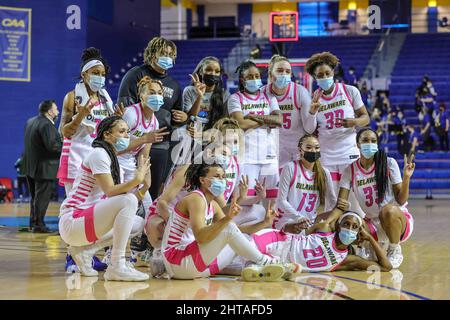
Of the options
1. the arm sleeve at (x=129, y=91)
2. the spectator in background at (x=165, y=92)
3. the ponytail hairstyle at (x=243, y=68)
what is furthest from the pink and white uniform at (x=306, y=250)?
the arm sleeve at (x=129, y=91)

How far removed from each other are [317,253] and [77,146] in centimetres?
204

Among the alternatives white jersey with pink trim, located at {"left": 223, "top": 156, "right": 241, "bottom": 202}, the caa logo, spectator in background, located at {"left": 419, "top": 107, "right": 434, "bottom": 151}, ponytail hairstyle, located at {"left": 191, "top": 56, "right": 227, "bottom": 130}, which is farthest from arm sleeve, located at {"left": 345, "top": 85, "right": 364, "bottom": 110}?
the caa logo

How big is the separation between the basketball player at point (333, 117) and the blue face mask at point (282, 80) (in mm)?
277

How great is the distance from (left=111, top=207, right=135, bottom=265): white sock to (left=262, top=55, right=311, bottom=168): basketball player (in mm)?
2054

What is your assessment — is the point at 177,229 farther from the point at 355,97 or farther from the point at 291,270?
the point at 355,97

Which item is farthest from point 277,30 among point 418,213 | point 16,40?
point 418,213

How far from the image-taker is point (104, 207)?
5043mm

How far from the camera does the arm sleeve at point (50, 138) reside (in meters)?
9.37

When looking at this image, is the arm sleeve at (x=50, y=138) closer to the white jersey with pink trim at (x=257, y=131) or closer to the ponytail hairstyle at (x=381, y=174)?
the white jersey with pink trim at (x=257, y=131)

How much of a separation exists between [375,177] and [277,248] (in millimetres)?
1134

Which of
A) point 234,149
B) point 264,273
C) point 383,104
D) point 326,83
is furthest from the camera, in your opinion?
point 383,104

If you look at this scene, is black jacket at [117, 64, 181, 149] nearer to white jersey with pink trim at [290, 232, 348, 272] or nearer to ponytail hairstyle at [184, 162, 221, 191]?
ponytail hairstyle at [184, 162, 221, 191]

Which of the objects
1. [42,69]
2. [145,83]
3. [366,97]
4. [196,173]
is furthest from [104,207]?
[366,97]
